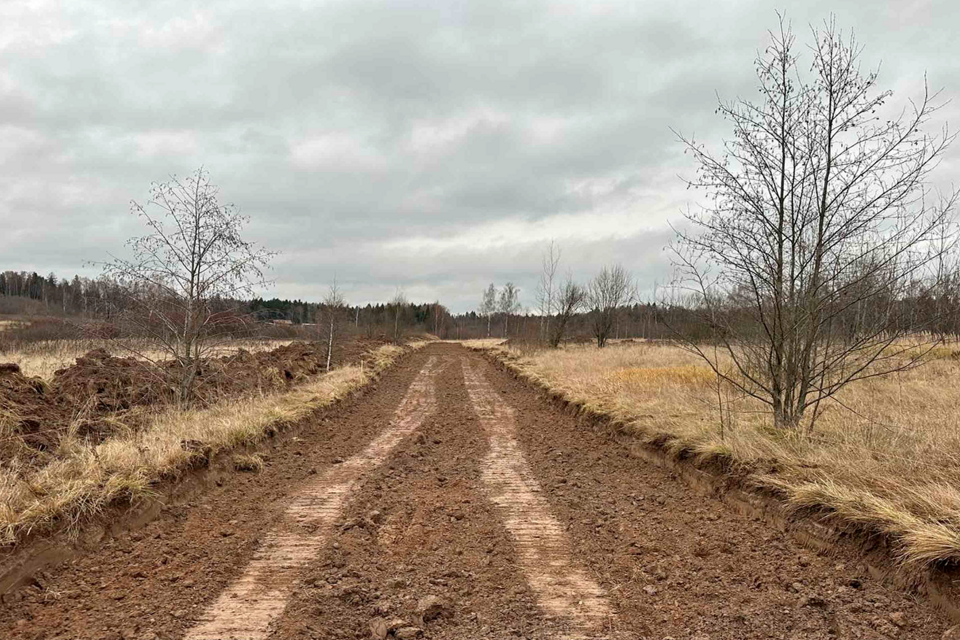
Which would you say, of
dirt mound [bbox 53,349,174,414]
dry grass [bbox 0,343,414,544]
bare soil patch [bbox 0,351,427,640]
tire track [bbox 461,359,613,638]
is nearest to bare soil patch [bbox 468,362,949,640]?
tire track [bbox 461,359,613,638]

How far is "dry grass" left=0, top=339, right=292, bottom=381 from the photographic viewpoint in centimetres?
981

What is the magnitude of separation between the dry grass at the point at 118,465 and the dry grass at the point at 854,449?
5.93m

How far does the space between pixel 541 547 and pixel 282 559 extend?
210 cm

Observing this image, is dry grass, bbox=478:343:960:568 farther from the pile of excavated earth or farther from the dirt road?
the pile of excavated earth

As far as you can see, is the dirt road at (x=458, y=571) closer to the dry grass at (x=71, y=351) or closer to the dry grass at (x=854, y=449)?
the dry grass at (x=854, y=449)

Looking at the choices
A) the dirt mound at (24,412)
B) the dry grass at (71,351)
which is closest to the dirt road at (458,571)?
the dirt mound at (24,412)

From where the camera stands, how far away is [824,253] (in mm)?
6996

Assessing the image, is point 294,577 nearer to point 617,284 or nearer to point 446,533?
point 446,533

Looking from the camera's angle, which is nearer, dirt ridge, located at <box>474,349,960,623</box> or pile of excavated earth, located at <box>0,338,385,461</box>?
dirt ridge, located at <box>474,349,960,623</box>

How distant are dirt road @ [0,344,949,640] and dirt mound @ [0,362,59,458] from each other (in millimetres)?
3008

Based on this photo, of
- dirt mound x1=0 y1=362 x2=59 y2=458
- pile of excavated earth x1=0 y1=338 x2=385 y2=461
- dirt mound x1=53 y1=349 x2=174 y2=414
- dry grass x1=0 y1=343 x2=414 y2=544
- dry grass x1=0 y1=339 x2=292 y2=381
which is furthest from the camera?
dirt mound x1=53 y1=349 x2=174 y2=414

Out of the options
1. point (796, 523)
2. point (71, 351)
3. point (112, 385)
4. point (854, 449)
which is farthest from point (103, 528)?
point (71, 351)

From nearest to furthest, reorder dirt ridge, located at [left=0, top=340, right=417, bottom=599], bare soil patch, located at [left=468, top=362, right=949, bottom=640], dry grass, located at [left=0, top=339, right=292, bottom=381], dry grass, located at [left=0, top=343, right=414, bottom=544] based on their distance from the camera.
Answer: bare soil patch, located at [left=468, top=362, right=949, bottom=640], dirt ridge, located at [left=0, top=340, right=417, bottom=599], dry grass, located at [left=0, top=343, right=414, bottom=544], dry grass, located at [left=0, top=339, right=292, bottom=381]

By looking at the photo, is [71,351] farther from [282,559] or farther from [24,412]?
[282,559]
